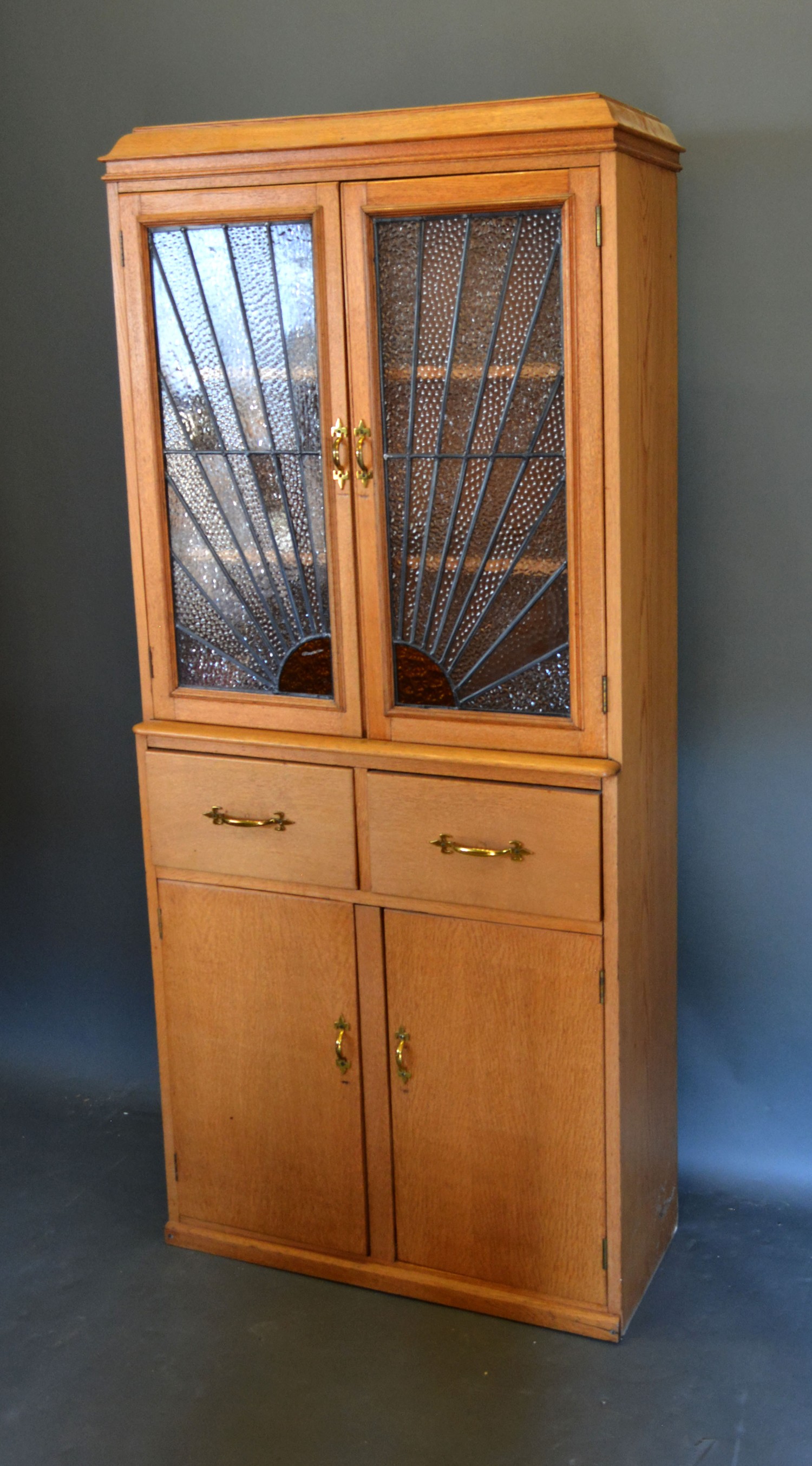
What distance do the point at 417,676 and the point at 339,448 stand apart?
39 centimetres

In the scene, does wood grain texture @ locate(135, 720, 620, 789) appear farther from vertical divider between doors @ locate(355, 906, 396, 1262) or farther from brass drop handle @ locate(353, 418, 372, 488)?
brass drop handle @ locate(353, 418, 372, 488)

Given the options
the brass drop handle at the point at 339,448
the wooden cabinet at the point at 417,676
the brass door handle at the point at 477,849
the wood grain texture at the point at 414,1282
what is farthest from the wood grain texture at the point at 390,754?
the wood grain texture at the point at 414,1282

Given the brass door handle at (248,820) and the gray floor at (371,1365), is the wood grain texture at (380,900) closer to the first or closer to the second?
the brass door handle at (248,820)

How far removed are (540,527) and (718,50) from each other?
90 centimetres

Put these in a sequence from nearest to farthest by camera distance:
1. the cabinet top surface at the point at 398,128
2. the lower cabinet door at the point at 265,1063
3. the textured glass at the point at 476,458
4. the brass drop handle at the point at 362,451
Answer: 1. the cabinet top surface at the point at 398,128
2. the textured glass at the point at 476,458
3. the brass drop handle at the point at 362,451
4. the lower cabinet door at the point at 265,1063

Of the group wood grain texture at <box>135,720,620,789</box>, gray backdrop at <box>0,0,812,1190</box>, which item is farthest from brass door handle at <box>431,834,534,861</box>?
gray backdrop at <box>0,0,812,1190</box>

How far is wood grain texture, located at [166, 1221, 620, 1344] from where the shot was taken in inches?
95.3

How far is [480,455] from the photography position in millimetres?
2250

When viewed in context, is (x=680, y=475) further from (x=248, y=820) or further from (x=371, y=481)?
(x=248, y=820)

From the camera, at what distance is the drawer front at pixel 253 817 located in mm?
2443

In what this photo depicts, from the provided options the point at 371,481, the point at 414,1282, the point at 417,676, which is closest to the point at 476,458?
the point at 371,481

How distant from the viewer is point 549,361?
7.09 ft

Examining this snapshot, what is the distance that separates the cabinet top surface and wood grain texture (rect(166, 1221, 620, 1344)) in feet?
6.22

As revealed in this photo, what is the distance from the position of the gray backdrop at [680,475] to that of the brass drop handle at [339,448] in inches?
25.2
